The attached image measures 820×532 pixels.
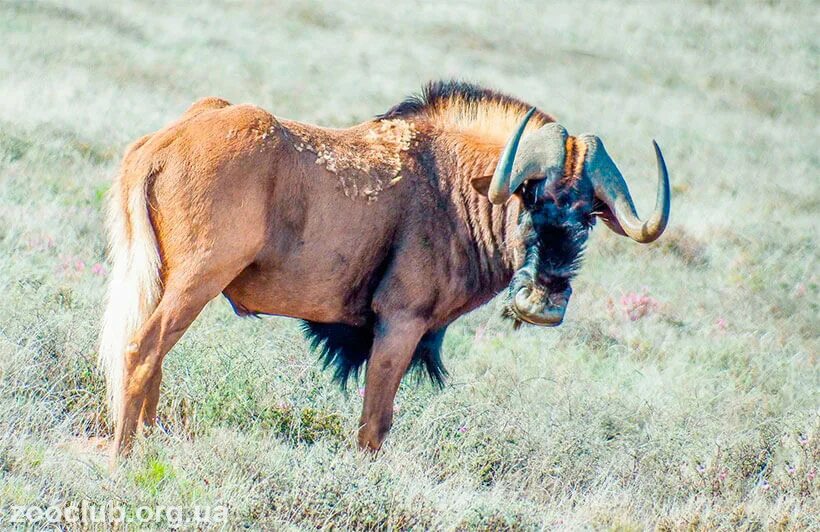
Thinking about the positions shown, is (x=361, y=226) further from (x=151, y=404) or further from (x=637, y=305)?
(x=637, y=305)

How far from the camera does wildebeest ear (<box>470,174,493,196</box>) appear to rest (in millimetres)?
6031

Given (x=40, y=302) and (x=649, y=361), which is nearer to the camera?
(x=40, y=302)

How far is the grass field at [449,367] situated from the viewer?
5.22m

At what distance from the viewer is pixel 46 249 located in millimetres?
8883

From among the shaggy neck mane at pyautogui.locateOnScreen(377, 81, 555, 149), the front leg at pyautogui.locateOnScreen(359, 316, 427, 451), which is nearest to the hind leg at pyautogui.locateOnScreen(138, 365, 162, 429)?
the front leg at pyautogui.locateOnScreen(359, 316, 427, 451)

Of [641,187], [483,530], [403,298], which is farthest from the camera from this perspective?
[641,187]

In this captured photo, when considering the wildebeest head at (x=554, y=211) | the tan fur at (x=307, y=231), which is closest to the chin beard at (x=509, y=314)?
the wildebeest head at (x=554, y=211)

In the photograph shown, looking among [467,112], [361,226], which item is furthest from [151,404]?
[467,112]

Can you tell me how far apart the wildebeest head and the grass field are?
1000 mm

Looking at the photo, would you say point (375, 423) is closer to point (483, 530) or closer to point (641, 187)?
point (483, 530)

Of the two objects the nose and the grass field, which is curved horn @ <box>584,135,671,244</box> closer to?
the nose

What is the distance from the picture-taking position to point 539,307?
588cm

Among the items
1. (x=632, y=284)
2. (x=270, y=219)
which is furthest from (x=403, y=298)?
(x=632, y=284)

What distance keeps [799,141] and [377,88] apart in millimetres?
8826
